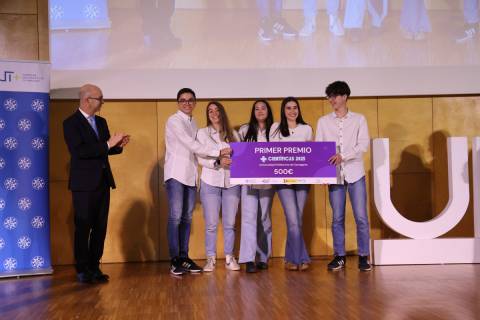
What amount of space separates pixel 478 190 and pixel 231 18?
2.88 metres

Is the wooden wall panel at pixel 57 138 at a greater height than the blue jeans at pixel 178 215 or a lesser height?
greater

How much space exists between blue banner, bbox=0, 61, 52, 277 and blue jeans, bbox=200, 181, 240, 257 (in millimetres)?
1421

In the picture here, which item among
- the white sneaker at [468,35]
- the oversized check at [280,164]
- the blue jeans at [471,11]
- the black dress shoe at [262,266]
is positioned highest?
the blue jeans at [471,11]

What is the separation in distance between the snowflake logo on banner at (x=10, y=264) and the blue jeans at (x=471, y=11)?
4.98 metres

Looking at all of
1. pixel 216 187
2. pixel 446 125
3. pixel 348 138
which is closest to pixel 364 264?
pixel 348 138

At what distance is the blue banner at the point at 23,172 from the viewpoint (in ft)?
17.4

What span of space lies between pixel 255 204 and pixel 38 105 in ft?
6.90

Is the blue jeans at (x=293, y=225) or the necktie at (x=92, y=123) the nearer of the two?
the necktie at (x=92, y=123)

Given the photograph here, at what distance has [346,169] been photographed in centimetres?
526

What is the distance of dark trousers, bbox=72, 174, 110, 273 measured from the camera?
15.6 ft

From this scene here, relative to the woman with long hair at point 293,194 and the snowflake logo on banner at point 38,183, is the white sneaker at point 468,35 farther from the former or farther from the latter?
the snowflake logo on banner at point 38,183

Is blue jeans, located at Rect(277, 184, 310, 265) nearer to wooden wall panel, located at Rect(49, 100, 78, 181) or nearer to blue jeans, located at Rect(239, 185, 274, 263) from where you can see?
blue jeans, located at Rect(239, 185, 274, 263)

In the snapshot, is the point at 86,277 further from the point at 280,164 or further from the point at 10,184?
the point at 280,164

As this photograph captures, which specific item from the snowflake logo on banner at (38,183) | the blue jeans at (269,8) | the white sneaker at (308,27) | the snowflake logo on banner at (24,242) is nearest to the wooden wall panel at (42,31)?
the snowflake logo on banner at (38,183)
